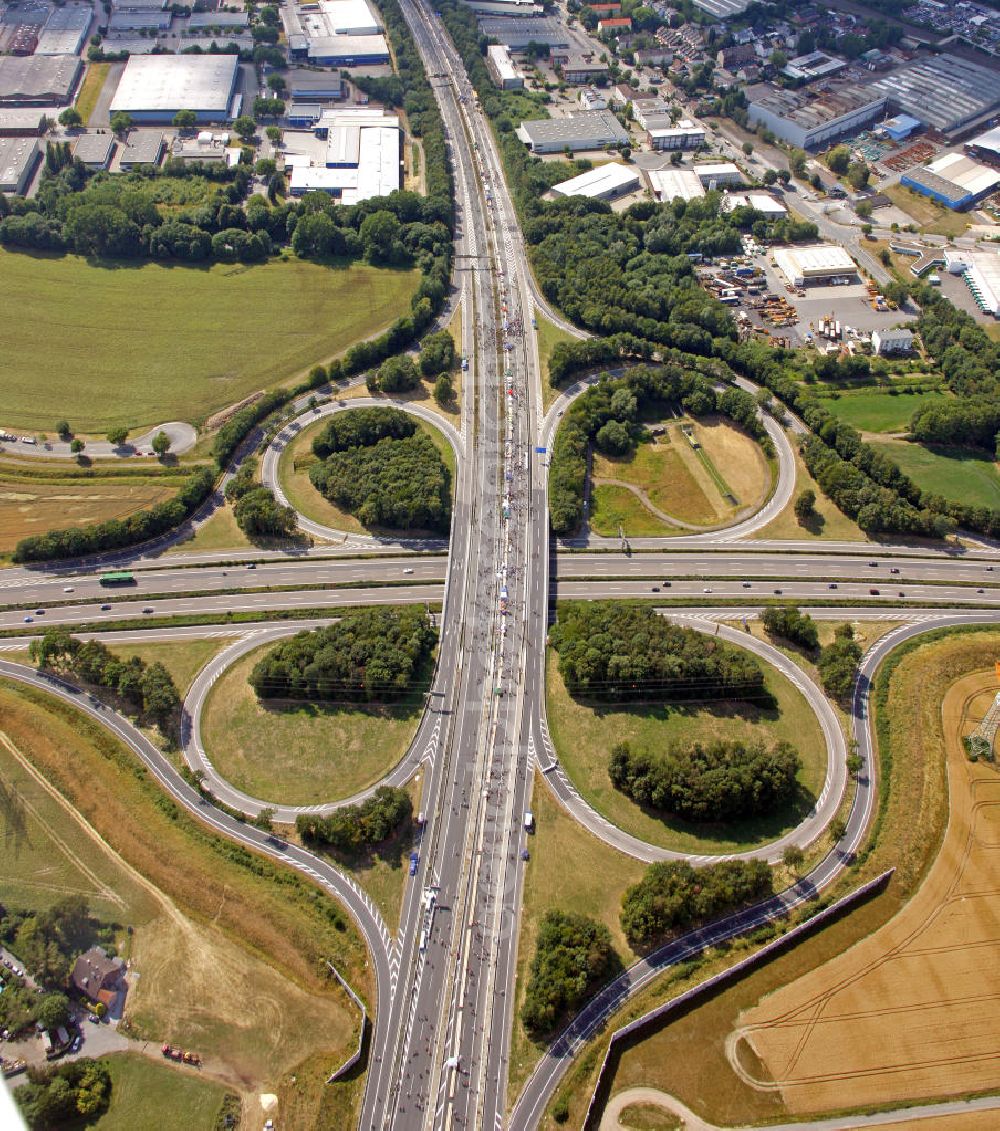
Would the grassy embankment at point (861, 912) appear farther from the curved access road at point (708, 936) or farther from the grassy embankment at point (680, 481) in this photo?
the grassy embankment at point (680, 481)

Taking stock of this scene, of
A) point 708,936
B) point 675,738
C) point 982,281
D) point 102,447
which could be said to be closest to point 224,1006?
point 708,936

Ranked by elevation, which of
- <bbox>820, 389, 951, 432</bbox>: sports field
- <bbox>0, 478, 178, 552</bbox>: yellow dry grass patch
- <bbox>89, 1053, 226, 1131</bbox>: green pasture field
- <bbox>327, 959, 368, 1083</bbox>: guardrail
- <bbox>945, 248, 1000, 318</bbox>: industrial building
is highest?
<bbox>945, 248, 1000, 318</bbox>: industrial building

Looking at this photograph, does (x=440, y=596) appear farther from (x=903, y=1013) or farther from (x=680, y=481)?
(x=903, y=1013)

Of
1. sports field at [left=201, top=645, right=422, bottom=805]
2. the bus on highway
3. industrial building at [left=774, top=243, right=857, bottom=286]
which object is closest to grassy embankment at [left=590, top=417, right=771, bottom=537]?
sports field at [left=201, top=645, right=422, bottom=805]

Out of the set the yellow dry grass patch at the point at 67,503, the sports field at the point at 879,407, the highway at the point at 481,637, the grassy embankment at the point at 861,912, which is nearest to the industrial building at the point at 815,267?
the sports field at the point at 879,407

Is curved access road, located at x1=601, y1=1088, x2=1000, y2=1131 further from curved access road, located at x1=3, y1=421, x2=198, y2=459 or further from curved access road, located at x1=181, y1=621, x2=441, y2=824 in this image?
curved access road, located at x1=3, y1=421, x2=198, y2=459

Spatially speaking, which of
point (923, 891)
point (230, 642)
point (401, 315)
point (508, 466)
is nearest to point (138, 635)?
point (230, 642)
